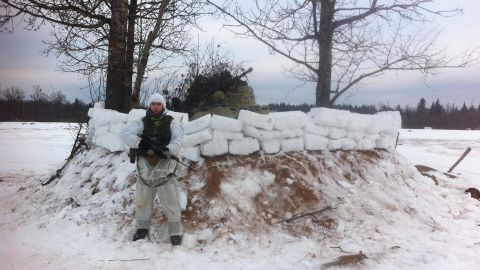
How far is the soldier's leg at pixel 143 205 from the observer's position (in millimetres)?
5535

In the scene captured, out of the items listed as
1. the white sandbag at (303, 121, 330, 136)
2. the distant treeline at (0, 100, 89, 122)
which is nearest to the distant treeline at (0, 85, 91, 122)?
the distant treeline at (0, 100, 89, 122)

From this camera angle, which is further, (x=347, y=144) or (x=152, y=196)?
(x=347, y=144)

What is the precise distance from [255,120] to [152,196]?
6.60 ft

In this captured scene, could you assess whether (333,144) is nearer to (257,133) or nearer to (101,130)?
(257,133)

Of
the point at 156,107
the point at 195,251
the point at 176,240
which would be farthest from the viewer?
the point at 156,107

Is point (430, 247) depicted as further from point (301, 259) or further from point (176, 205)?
point (176, 205)

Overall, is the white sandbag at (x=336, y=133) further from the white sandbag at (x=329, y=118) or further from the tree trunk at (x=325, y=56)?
the tree trunk at (x=325, y=56)

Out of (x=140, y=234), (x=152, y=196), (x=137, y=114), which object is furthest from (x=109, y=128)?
(x=140, y=234)

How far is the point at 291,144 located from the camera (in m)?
7.05

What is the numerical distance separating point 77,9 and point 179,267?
20.5ft

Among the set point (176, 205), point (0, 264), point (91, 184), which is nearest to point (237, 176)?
point (176, 205)

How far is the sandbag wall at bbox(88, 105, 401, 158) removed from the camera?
6.60 m

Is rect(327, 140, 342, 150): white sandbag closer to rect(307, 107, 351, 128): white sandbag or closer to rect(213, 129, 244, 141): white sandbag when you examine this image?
rect(307, 107, 351, 128): white sandbag

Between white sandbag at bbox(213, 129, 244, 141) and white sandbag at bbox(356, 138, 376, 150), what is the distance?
242 centimetres
